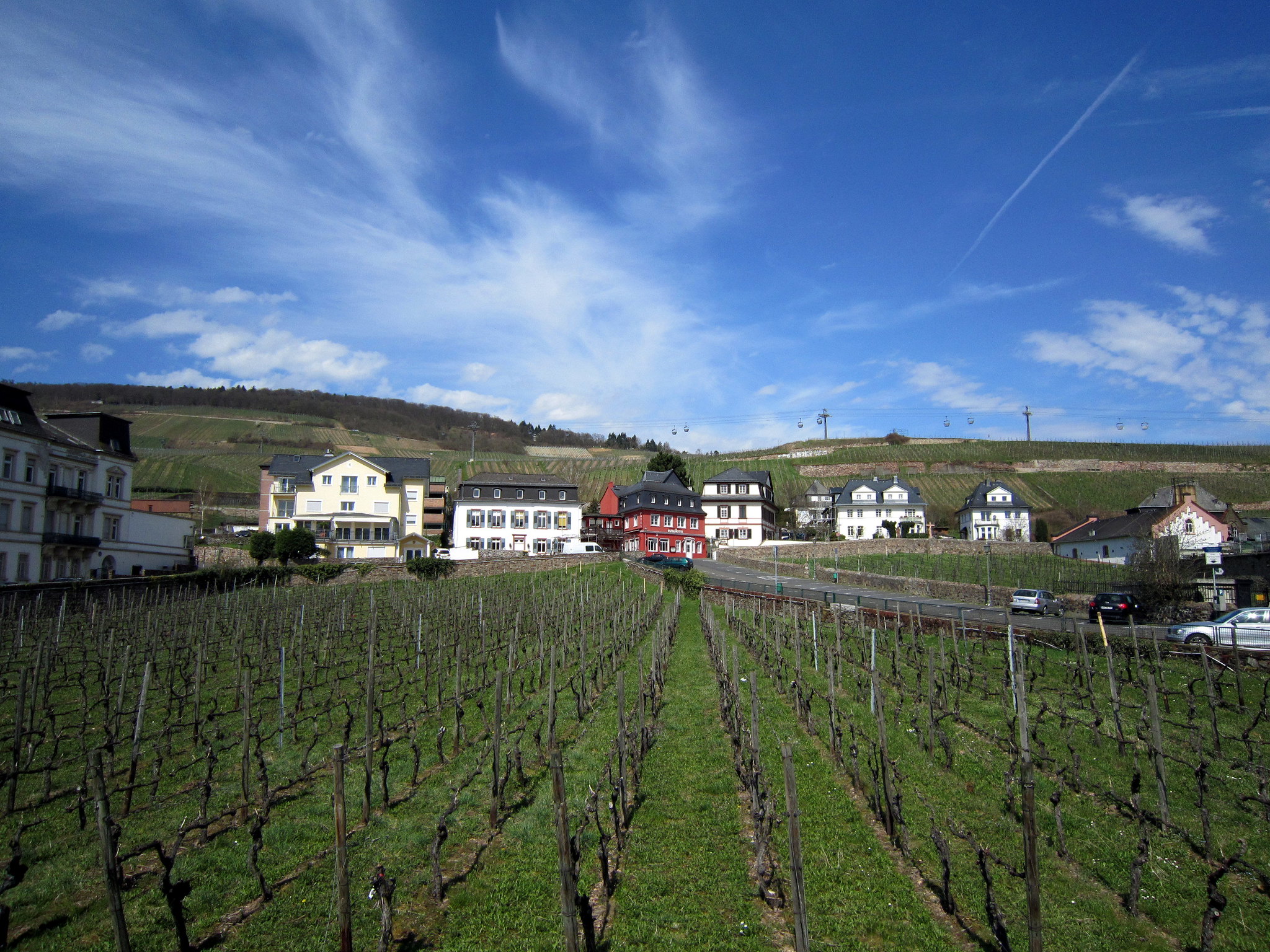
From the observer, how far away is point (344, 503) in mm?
60562

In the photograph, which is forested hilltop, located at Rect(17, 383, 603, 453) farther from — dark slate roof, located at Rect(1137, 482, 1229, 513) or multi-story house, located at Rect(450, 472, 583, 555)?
dark slate roof, located at Rect(1137, 482, 1229, 513)

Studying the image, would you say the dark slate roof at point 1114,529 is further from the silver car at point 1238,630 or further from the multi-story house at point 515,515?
the multi-story house at point 515,515

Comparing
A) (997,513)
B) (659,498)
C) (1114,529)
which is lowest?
(1114,529)

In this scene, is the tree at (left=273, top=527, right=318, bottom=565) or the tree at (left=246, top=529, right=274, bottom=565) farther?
the tree at (left=273, top=527, right=318, bottom=565)

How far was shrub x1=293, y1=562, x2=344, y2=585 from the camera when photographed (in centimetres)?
4672

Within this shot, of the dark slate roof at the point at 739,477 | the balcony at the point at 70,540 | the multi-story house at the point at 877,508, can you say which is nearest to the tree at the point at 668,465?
the dark slate roof at the point at 739,477

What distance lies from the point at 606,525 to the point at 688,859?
6948cm

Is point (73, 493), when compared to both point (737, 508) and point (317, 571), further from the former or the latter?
point (737, 508)

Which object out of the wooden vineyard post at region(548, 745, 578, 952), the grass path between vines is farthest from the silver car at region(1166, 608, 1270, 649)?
the wooden vineyard post at region(548, 745, 578, 952)

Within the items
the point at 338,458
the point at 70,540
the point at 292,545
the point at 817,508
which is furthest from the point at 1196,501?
the point at 70,540

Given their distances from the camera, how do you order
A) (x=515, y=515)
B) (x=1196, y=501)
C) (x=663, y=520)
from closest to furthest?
(x=1196, y=501) < (x=515, y=515) < (x=663, y=520)

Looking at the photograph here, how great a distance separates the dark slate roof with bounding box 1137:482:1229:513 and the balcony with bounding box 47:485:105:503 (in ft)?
245

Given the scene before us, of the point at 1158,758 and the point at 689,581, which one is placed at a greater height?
the point at 1158,758

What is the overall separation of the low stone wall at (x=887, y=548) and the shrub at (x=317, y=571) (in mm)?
31598
